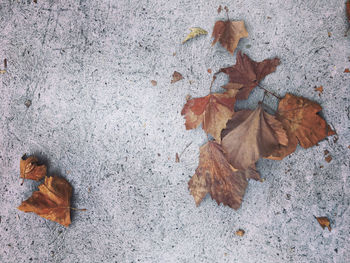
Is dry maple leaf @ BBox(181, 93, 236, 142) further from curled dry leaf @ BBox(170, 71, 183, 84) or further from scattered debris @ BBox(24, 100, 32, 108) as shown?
scattered debris @ BBox(24, 100, 32, 108)

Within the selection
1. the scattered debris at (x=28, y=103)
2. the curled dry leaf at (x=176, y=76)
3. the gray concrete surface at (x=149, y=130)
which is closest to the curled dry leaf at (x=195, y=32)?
the gray concrete surface at (x=149, y=130)

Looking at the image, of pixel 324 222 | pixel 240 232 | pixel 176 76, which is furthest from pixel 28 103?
pixel 324 222

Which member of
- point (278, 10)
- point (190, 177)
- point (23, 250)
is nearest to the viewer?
point (278, 10)

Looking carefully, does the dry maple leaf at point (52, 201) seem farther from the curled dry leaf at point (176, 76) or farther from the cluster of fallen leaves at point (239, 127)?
the curled dry leaf at point (176, 76)

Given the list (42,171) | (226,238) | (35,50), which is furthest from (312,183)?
(35,50)

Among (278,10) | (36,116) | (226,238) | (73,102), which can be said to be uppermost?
(278,10)

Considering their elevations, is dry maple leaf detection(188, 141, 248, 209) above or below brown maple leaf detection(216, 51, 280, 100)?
below

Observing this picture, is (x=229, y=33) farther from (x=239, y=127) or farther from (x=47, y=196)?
(x=47, y=196)

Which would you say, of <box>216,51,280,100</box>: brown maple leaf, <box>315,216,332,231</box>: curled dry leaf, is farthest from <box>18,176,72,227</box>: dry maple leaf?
<box>315,216,332,231</box>: curled dry leaf

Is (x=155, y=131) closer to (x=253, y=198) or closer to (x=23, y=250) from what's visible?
(x=253, y=198)
